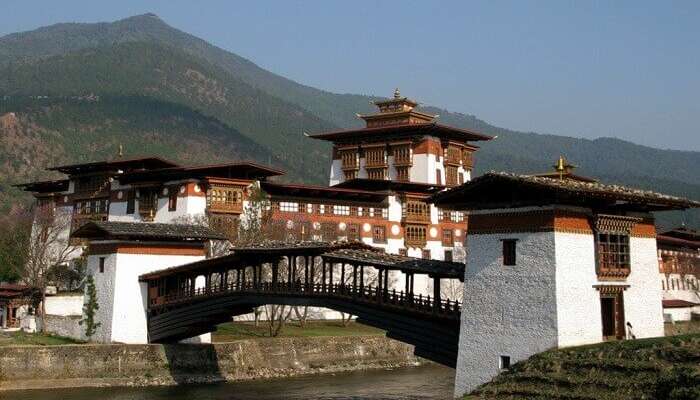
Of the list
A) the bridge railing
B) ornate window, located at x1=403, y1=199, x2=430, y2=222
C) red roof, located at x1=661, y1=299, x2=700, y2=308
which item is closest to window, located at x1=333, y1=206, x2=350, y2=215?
ornate window, located at x1=403, y1=199, x2=430, y2=222

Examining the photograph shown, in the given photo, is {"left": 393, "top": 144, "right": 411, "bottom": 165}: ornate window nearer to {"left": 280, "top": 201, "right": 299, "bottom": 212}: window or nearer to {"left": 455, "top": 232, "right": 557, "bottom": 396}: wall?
{"left": 280, "top": 201, "right": 299, "bottom": 212}: window

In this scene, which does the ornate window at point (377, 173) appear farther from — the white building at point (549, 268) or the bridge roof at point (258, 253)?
the white building at point (549, 268)

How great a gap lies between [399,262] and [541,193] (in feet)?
28.7

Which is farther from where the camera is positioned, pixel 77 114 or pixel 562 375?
pixel 77 114

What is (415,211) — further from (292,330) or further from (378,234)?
(292,330)

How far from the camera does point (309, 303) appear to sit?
45.1 metres

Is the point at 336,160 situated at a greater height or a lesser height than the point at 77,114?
lesser

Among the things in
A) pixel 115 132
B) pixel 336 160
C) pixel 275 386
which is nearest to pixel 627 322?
pixel 275 386

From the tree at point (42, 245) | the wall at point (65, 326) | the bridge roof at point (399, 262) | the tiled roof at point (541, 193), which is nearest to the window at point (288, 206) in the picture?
the tree at point (42, 245)

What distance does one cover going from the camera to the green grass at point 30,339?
5231cm

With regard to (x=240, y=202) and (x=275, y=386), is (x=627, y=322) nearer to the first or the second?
(x=275, y=386)

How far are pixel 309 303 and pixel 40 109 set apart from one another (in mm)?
151126

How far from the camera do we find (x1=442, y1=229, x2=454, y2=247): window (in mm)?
86750

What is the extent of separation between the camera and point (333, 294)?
43.3 meters
